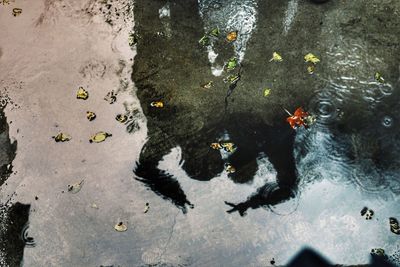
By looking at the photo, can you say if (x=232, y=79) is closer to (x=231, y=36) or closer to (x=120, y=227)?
(x=231, y=36)

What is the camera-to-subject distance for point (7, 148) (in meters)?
3.21

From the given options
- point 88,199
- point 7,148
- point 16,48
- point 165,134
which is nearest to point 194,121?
point 165,134

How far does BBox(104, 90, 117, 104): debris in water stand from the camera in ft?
10.7

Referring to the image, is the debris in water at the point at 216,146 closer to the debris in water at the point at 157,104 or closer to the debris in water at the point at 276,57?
the debris in water at the point at 157,104

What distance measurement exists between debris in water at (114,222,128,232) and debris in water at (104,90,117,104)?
3.36 feet

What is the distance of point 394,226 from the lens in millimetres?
2715

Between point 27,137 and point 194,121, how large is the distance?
140 centimetres

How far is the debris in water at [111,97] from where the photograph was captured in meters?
3.27

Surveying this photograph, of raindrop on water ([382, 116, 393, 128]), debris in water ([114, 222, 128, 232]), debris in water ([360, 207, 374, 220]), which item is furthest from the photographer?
raindrop on water ([382, 116, 393, 128])

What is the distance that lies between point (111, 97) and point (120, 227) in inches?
43.2

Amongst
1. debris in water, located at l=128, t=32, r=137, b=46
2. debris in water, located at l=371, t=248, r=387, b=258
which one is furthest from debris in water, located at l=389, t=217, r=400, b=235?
debris in water, located at l=128, t=32, r=137, b=46

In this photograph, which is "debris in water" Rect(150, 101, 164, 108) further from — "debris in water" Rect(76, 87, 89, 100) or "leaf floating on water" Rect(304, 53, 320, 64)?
"leaf floating on water" Rect(304, 53, 320, 64)

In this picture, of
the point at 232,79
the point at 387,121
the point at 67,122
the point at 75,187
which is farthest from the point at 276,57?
the point at 75,187

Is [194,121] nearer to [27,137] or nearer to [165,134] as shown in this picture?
[165,134]
